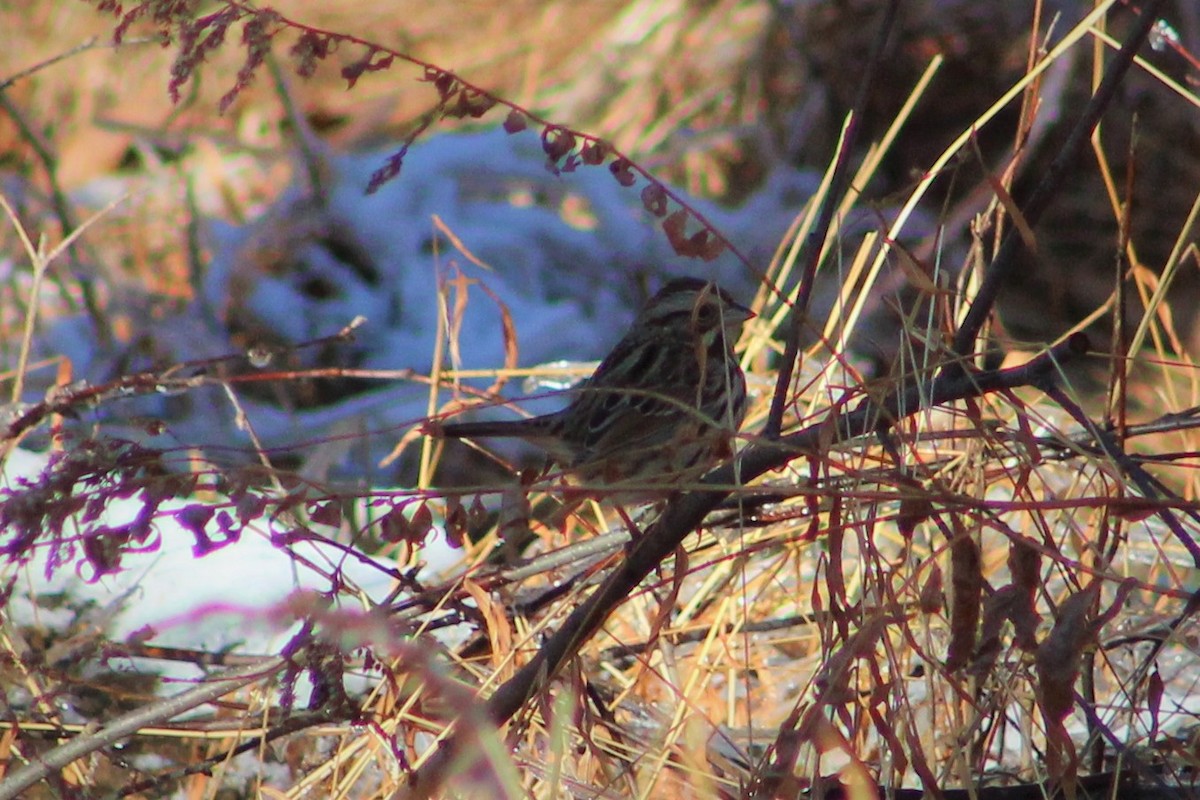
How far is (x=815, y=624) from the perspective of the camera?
234 centimetres

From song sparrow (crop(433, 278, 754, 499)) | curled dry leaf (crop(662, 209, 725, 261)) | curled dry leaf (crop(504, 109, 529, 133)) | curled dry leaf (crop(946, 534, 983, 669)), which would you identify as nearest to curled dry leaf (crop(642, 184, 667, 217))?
curled dry leaf (crop(662, 209, 725, 261))

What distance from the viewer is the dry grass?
153 cm

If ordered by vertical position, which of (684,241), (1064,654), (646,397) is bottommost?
(1064,654)

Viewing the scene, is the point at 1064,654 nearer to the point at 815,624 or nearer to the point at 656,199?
the point at 656,199

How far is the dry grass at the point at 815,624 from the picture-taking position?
1.53 metres

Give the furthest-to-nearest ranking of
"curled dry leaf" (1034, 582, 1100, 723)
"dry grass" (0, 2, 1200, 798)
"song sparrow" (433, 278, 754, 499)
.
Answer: "song sparrow" (433, 278, 754, 499), "dry grass" (0, 2, 1200, 798), "curled dry leaf" (1034, 582, 1100, 723)

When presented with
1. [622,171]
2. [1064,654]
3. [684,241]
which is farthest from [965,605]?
[622,171]

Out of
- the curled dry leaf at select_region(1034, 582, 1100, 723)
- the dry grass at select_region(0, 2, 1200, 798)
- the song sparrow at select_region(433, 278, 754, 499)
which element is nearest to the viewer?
the curled dry leaf at select_region(1034, 582, 1100, 723)

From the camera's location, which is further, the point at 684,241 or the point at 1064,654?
the point at 684,241

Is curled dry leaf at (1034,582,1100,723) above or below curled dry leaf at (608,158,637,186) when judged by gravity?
below

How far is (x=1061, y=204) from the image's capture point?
18.4 feet

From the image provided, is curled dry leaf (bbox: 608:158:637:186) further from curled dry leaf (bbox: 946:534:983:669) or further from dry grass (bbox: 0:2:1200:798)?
curled dry leaf (bbox: 946:534:983:669)

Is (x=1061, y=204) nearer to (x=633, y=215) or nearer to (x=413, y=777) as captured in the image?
(x=633, y=215)

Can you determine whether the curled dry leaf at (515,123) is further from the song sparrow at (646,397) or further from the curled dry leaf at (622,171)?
the song sparrow at (646,397)
